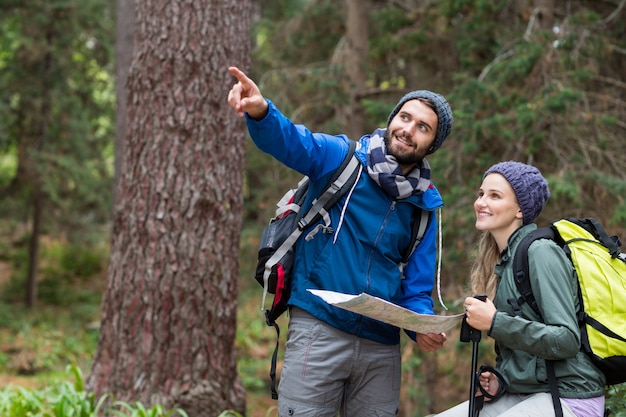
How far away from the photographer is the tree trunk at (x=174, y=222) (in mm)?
4895

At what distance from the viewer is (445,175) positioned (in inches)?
239

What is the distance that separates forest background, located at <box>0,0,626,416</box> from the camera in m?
5.88

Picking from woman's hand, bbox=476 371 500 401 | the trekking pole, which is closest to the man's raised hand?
the trekking pole

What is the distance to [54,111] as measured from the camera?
51.0ft

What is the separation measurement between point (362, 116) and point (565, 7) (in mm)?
3547

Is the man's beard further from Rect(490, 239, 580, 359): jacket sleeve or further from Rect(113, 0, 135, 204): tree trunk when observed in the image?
Rect(113, 0, 135, 204): tree trunk

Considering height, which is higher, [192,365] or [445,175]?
[445,175]

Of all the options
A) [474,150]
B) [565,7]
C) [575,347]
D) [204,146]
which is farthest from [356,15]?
[575,347]

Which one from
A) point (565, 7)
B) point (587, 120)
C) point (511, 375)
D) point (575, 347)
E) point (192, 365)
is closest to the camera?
point (575, 347)

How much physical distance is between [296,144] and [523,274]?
43.9 inches

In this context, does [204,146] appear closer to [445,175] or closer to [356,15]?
[445,175]

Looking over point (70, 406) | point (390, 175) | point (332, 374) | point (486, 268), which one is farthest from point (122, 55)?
point (486, 268)

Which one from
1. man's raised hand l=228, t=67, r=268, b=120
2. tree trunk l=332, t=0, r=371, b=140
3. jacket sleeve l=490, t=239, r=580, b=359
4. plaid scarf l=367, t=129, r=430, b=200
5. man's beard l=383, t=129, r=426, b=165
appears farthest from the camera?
tree trunk l=332, t=0, r=371, b=140

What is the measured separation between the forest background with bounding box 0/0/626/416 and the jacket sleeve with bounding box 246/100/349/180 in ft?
6.42
